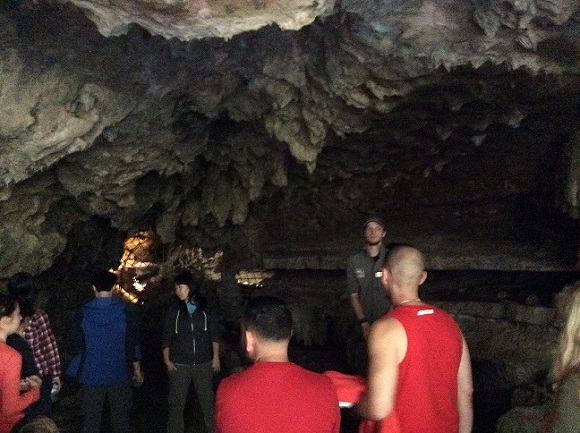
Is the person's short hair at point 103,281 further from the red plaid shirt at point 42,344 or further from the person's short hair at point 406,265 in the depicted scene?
the person's short hair at point 406,265


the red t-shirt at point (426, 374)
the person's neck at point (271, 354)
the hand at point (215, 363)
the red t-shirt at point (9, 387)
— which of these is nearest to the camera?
the person's neck at point (271, 354)

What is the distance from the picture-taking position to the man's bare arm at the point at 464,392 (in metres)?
2.63

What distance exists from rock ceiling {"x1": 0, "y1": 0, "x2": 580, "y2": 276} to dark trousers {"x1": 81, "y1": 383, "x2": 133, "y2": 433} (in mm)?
1527

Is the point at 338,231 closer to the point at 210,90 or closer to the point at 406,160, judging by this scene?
the point at 406,160

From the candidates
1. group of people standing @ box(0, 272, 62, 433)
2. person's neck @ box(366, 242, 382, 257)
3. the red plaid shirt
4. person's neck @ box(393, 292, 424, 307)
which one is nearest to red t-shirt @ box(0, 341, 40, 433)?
group of people standing @ box(0, 272, 62, 433)

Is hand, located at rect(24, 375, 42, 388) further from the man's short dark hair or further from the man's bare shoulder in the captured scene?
the man's bare shoulder

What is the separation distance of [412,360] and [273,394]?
0.68 m

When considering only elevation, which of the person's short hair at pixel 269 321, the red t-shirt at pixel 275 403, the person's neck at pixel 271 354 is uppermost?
the person's short hair at pixel 269 321

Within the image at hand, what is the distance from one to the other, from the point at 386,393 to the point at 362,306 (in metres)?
2.14

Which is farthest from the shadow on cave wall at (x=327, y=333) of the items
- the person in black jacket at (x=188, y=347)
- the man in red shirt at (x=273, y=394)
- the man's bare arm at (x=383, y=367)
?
the man in red shirt at (x=273, y=394)

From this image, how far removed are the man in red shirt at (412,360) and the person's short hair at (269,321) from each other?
0.42 m

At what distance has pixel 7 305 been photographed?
9.80ft

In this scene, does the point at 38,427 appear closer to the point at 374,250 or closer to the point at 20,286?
the point at 20,286

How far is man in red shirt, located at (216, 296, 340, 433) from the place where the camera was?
1980 mm
